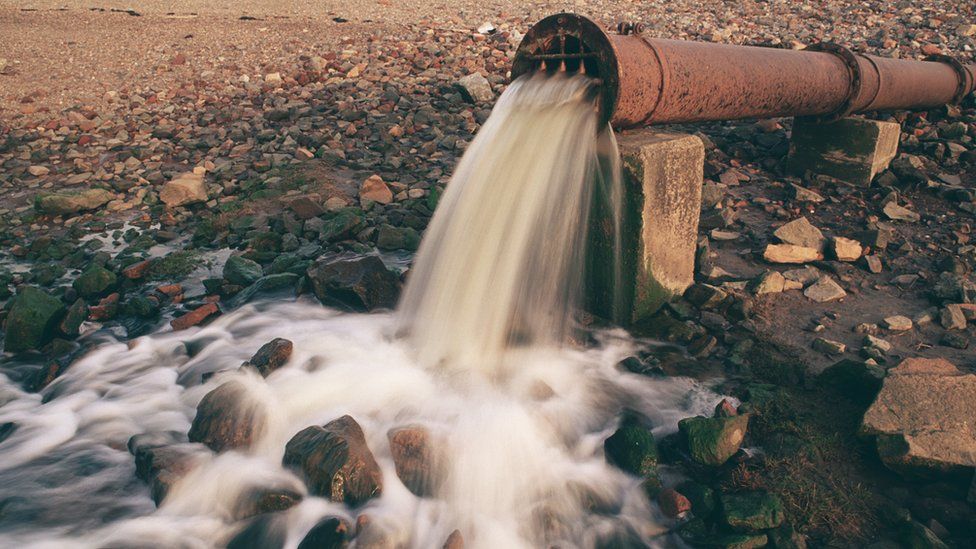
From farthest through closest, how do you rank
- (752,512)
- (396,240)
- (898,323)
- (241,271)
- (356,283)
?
(396,240) < (241,271) < (356,283) < (898,323) < (752,512)

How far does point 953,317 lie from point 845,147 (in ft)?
9.37

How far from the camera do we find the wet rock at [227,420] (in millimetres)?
3557

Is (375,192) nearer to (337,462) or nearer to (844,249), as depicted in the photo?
(337,462)

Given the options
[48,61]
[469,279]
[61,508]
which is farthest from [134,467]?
[48,61]

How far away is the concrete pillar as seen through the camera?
13.7ft

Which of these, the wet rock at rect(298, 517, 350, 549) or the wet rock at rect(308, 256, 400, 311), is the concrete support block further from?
the wet rock at rect(298, 517, 350, 549)

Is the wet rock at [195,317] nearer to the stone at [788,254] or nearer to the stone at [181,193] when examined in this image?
the stone at [181,193]

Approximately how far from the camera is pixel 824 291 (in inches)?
193

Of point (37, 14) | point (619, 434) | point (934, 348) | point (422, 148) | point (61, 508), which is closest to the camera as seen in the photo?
point (61, 508)

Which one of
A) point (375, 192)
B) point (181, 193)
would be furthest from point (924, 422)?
point (181, 193)

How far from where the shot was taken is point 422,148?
7.89 m

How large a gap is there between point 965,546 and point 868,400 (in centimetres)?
95

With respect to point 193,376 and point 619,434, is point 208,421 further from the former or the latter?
point 619,434

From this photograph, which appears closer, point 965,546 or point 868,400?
point 965,546
